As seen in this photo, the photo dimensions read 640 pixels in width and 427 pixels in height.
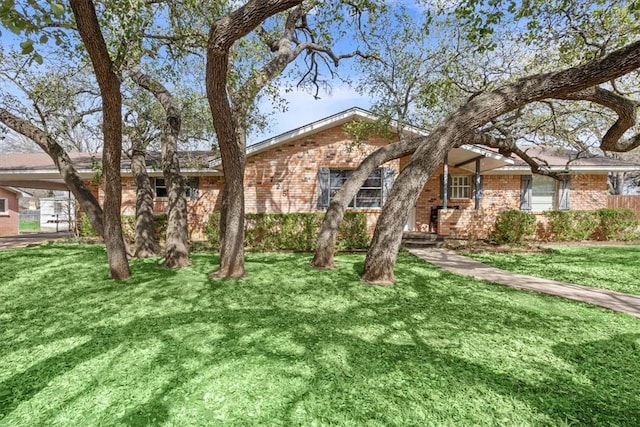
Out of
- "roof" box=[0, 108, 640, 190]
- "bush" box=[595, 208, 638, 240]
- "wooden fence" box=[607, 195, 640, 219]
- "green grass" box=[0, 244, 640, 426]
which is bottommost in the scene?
"green grass" box=[0, 244, 640, 426]

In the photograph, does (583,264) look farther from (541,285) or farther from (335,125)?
(335,125)

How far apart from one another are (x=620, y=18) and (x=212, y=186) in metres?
13.4

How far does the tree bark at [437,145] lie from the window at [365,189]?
20.2 ft

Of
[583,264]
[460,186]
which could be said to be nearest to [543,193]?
[460,186]

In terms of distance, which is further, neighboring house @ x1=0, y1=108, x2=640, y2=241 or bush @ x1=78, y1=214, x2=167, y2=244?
neighboring house @ x1=0, y1=108, x2=640, y2=241

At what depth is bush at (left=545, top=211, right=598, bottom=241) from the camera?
1241cm

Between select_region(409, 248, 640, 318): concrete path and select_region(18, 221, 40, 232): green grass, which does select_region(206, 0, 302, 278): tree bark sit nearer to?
select_region(409, 248, 640, 318): concrete path

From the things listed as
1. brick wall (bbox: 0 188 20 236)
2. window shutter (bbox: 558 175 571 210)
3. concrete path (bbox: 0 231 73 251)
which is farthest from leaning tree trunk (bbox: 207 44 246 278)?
brick wall (bbox: 0 188 20 236)

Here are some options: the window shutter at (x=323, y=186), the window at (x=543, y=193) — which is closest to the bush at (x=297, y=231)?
the window shutter at (x=323, y=186)

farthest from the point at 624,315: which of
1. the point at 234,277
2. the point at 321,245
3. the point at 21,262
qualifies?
the point at 21,262

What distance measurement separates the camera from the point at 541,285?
20.1 feet

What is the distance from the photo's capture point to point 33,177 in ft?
45.5

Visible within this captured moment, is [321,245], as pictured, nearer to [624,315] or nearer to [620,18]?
[624,315]

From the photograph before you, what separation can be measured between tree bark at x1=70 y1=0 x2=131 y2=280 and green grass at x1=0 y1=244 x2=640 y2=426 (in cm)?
67
